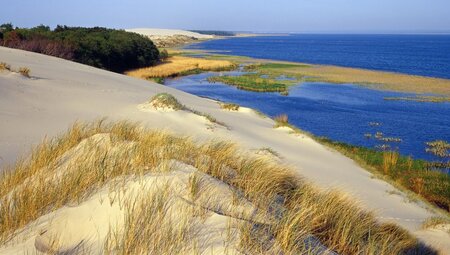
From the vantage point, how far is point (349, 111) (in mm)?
29016

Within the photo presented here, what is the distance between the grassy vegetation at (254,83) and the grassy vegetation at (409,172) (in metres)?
20.5

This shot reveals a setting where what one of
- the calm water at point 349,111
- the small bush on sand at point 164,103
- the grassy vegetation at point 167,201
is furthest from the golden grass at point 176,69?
the grassy vegetation at point 167,201

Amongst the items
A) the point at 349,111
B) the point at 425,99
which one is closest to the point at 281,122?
the point at 349,111

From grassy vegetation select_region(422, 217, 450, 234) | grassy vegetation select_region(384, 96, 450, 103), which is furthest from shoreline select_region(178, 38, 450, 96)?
grassy vegetation select_region(422, 217, 450, 234)

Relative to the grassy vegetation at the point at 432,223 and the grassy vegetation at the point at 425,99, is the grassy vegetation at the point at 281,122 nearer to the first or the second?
the grassy vegetation at the point at 432,223

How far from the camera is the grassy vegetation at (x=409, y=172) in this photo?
13867mm

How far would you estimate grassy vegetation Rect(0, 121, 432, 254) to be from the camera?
333 centimetres

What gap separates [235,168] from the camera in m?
5.94

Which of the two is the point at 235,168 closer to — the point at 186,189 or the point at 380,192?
the point at 186,189

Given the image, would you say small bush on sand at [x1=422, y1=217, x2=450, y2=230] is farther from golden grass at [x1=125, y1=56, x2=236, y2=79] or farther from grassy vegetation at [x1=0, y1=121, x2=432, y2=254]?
golden grass at [x1=125, y1=56, x2=236, y2=79]

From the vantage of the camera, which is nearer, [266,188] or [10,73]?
[266,188]

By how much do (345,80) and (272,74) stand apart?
851 cm

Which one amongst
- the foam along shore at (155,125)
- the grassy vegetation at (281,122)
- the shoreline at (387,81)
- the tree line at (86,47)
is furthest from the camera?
the shoreline at (387,81)

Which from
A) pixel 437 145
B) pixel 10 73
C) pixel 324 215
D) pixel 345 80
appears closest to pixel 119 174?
pixel 324 215
